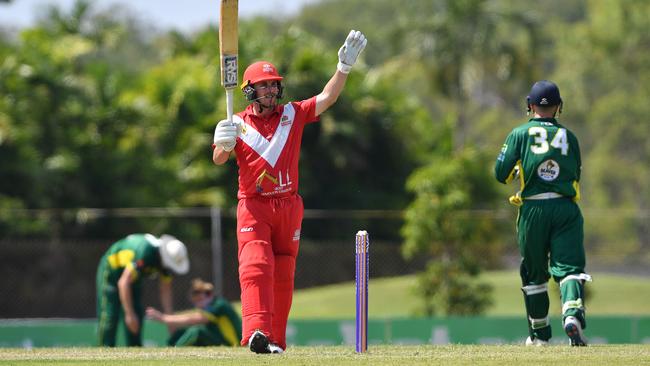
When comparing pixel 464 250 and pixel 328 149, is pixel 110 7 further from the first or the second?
pixel 464 250

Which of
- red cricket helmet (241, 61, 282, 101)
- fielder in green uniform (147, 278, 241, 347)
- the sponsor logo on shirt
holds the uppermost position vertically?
red cricket helmet (241, 61, 282, 101)

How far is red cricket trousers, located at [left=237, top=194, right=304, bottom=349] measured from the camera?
30.1 feet

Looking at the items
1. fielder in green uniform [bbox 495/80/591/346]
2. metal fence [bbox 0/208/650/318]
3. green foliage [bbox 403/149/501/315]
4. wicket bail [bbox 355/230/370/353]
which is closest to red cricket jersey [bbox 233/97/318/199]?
wicket bail [bbox 355/230/370/353]

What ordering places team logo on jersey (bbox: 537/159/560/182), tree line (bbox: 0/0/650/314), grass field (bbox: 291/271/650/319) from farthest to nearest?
grass field (bbox: 291/271/650/319) → tree line (bbox: 0/0/650/314) → team logo on jersey (bbox: 537/159/560/182)

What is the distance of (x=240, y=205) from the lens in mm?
9586

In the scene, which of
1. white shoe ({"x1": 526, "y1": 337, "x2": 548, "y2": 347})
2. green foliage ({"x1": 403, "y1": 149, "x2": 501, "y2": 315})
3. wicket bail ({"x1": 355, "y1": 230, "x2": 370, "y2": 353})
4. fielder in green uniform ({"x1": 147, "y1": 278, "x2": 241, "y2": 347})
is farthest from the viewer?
green foliage ({"x1": 403, "y1": 149, "x2": 501, "y2": 315})

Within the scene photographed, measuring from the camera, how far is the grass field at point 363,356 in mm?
8375

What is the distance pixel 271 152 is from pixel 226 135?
0.43 metres

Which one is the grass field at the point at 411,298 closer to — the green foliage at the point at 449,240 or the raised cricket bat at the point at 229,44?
the green foliage at the point at 449,240

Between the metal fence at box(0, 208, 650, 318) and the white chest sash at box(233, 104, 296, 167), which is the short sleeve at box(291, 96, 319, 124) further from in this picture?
the metal fence at box(0, 208, 650, 318)

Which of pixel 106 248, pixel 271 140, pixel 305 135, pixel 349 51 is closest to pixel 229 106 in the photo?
pixel 271 140

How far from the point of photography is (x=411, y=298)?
25.1m

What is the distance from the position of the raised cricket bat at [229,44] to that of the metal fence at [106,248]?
1227cm

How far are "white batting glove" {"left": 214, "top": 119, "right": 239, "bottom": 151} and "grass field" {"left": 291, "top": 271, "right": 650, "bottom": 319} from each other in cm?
1461
